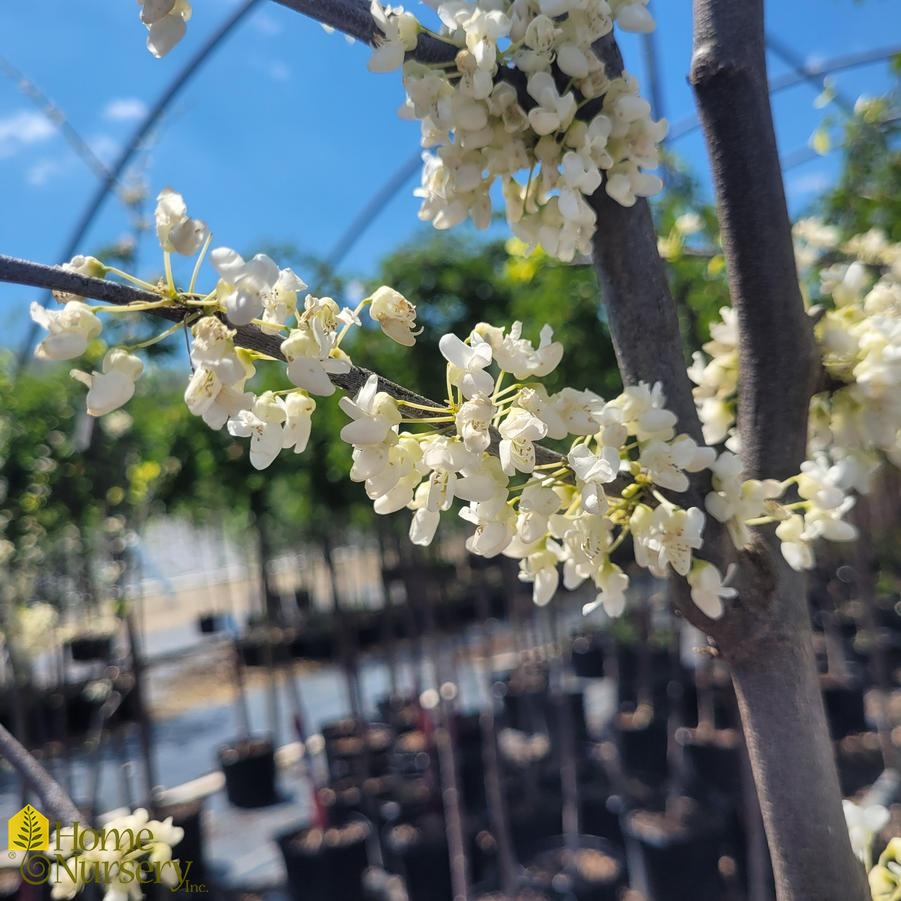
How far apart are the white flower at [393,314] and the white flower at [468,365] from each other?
0.04 metres

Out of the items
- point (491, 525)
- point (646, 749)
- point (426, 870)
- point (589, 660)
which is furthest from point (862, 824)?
point (589, 660)

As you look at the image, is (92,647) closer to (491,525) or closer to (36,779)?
(36,779)

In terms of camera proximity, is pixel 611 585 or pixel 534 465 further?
pixel 611 585

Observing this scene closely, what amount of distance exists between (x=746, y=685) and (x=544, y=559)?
185 millimetres

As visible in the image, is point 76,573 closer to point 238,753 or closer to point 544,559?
point 238,753

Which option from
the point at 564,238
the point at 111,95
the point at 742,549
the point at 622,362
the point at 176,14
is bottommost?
the point at 742,549

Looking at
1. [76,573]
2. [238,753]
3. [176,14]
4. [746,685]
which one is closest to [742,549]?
[746,685]

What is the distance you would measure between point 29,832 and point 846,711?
3.94 meters

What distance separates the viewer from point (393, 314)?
56cm

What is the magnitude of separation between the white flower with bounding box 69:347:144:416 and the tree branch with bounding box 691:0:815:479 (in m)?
0.48

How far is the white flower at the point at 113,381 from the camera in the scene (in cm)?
51

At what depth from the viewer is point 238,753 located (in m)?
4.13

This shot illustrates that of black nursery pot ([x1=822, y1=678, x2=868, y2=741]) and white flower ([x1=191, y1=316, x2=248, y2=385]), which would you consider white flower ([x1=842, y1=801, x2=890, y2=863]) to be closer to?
white flower ([x1=191, y1=316, x2=248, y2=385])

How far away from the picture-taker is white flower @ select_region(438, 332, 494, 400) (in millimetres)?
517
